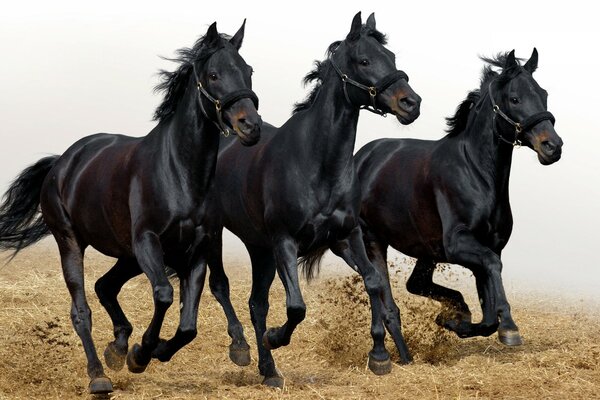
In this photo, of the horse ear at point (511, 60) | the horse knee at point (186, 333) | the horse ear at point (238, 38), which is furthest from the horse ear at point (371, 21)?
the horse knee at point (186, 333)

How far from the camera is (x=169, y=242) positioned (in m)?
7.68

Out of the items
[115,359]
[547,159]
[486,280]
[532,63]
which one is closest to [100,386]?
[115,359]

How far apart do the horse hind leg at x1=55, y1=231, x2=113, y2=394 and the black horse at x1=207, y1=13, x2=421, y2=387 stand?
1.16 m

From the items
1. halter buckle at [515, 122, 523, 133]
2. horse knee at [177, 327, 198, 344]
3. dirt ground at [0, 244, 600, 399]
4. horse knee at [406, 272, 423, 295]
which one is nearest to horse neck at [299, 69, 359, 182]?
horse knee at [177, 327, 198, 344]

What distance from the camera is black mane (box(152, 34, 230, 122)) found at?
7.95 m

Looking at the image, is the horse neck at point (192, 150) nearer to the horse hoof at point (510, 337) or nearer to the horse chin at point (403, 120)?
the horse chin at point (403, 120)

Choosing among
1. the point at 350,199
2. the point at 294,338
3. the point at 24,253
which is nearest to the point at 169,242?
the point at 350,199

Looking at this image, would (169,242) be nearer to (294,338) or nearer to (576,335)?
(294,338)

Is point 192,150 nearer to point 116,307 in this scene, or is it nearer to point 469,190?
point 116,307

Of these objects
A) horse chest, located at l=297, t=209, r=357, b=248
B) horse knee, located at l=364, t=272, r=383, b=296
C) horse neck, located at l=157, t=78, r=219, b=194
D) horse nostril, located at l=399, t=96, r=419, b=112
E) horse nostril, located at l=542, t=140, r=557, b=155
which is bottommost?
horse knee, located at l=364, t=272, r=383, b=296

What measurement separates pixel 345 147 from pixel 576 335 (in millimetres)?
4665

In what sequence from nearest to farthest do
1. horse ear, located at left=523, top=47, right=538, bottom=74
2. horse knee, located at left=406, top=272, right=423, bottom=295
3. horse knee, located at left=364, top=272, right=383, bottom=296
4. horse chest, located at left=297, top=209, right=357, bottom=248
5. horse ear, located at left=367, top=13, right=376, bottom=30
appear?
1. horse chest, located at left=297, top=209, right=357, bottom=248
2. horse knee, located at left=364, top=272, right=383, bottom=296
3. horse ear, located at left=367, top=13, right=376, bottom=30
4. horse ear, located at left=523, top=47, right=538, bottom=74
5. horse knee, located at left=406, top=272, right=423, bottom=295

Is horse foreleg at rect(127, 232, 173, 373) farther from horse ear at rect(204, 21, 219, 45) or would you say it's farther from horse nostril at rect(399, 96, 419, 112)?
horse nostril at rect(399, 96, 419, 112)

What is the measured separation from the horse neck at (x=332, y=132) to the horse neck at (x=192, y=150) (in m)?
0.79
